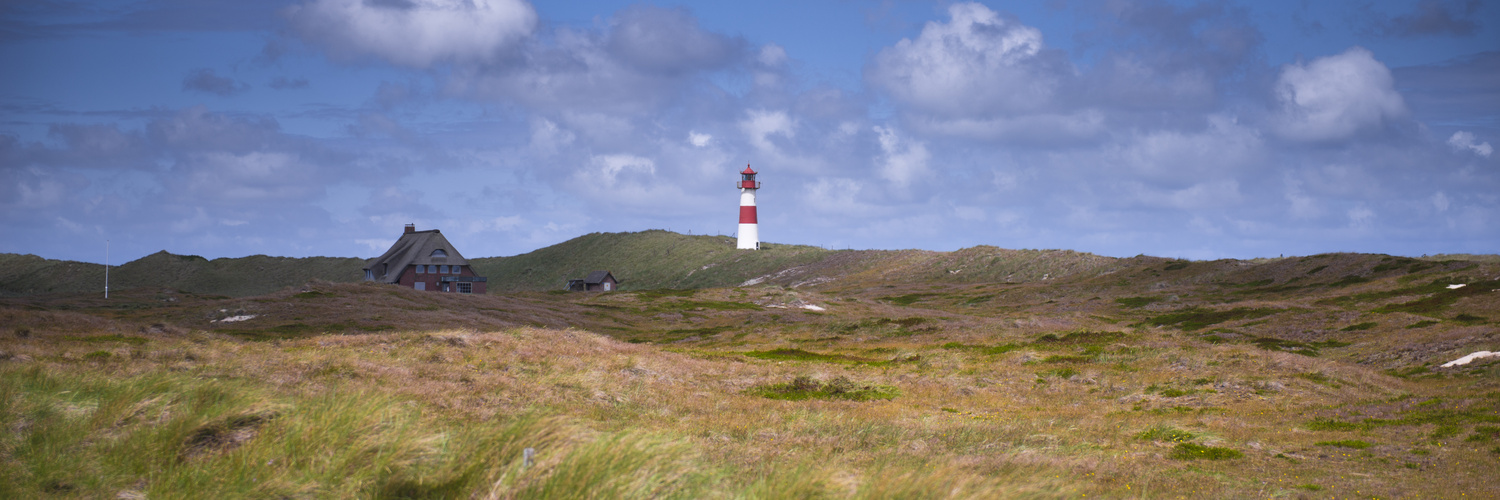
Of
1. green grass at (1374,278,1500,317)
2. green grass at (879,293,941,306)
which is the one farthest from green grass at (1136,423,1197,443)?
green grass at (879,293,941,306)

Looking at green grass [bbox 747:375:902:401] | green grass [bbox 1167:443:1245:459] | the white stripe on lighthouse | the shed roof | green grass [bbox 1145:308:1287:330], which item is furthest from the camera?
the white stripe on lighthouse

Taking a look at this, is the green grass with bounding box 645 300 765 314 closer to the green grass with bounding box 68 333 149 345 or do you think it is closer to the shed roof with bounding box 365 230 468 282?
the shed roof with bounding box 365 230 468 282

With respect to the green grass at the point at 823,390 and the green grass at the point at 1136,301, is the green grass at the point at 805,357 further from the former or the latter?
the green grass at the point at 1136,301

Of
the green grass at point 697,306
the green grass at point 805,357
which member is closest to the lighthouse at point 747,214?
the green grass at point 697,306

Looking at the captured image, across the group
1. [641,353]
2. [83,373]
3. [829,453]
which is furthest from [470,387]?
[641,353]

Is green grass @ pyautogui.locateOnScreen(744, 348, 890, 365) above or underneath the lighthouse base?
underneath

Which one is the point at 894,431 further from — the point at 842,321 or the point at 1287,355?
the point at 842,321

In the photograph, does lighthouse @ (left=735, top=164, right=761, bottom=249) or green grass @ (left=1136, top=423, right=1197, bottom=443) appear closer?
green grass @ (left=1136, top=423, right=1197, bottom=443)

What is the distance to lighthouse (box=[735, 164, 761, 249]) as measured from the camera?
509 ft

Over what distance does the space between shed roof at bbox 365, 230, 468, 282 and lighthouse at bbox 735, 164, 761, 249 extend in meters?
51.3

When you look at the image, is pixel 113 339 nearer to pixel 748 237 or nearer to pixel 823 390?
pixel 823 390

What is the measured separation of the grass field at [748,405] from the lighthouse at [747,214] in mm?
80706

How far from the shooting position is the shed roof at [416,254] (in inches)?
4813

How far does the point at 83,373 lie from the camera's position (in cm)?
1606
